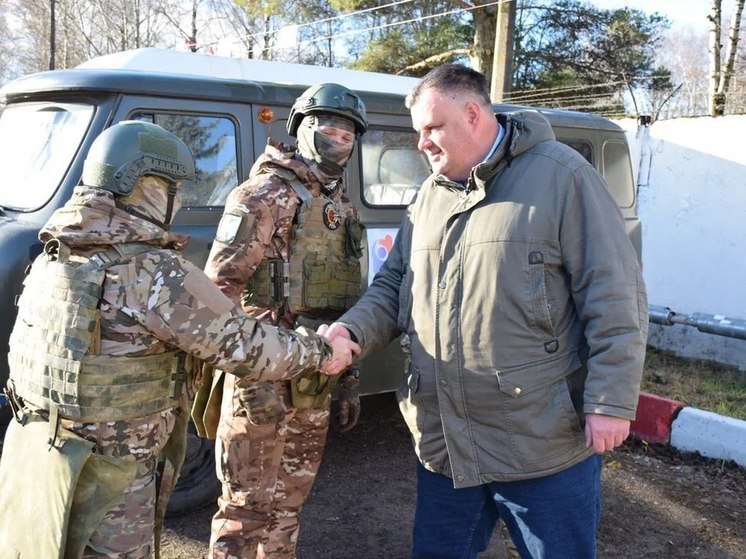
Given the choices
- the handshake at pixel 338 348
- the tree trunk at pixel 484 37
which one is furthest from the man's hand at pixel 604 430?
the tree trunk at pixel 484 37

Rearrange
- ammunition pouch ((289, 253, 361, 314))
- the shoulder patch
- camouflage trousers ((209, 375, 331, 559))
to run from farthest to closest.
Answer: ammunition pouch ((289, 253, 361, 314)), camouflage trousers ((209, 375, 331, 559)), the shoulder patch

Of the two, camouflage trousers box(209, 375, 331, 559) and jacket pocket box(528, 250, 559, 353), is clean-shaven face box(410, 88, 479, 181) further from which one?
camouflage trousers box(209, 375, 331, 559)

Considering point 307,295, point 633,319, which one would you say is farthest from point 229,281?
point 633,319

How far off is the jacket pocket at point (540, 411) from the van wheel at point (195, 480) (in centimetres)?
204

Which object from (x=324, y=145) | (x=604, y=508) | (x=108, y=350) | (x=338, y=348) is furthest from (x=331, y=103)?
(x=604, y=508)

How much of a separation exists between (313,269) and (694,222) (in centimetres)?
561

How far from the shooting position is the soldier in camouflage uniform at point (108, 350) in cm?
197

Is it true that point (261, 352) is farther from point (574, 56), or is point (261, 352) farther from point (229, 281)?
point (574, 56)

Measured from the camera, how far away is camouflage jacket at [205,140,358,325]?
258cm

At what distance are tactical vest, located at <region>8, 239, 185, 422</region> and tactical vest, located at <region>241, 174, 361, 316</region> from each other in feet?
2.20

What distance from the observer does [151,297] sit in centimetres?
199

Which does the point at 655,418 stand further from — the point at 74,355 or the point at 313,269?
the point at 74,355

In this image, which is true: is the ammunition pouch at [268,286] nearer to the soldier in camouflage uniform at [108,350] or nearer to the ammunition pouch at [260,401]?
the ammunition pouch at [260,401]

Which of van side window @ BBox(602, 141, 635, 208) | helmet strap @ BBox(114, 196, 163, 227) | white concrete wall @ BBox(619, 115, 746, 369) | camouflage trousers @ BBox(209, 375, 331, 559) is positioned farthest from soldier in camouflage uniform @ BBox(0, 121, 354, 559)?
white concrete wall @ BBox(619, 115, 746, 369)
